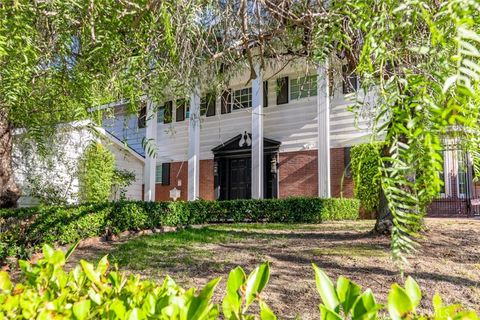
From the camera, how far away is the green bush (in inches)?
40.8

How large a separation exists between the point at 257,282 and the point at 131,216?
812 centimetres

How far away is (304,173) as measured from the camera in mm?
13203

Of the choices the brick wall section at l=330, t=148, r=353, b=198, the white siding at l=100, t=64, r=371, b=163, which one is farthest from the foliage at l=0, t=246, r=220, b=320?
the brick wall section at l=330, t=148, r=353, b=198

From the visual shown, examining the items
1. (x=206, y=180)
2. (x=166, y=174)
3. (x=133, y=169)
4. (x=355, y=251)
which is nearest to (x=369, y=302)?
(x=355, y=251)

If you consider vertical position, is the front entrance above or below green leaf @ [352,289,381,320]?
above

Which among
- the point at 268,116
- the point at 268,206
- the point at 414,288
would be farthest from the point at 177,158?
the point at 414,288

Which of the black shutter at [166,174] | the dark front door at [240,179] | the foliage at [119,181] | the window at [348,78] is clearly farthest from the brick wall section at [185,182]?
the window at [348,78]

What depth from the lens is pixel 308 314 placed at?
3391mm

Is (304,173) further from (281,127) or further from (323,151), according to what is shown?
(281,127)

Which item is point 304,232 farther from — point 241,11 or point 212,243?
point 241,11

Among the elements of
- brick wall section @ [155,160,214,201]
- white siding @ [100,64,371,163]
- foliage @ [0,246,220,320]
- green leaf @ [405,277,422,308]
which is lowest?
foliage @ [0,246,220,320]

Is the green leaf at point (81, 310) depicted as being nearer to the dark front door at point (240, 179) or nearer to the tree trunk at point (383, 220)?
the tree trunk at point (383, 220)

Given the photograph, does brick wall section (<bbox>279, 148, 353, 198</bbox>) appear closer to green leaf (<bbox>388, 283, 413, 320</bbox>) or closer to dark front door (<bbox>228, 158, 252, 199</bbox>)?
dark front door (<bbox>228, 158, 252, 199</bbox>)

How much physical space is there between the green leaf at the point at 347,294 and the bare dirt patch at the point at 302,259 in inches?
92.7
